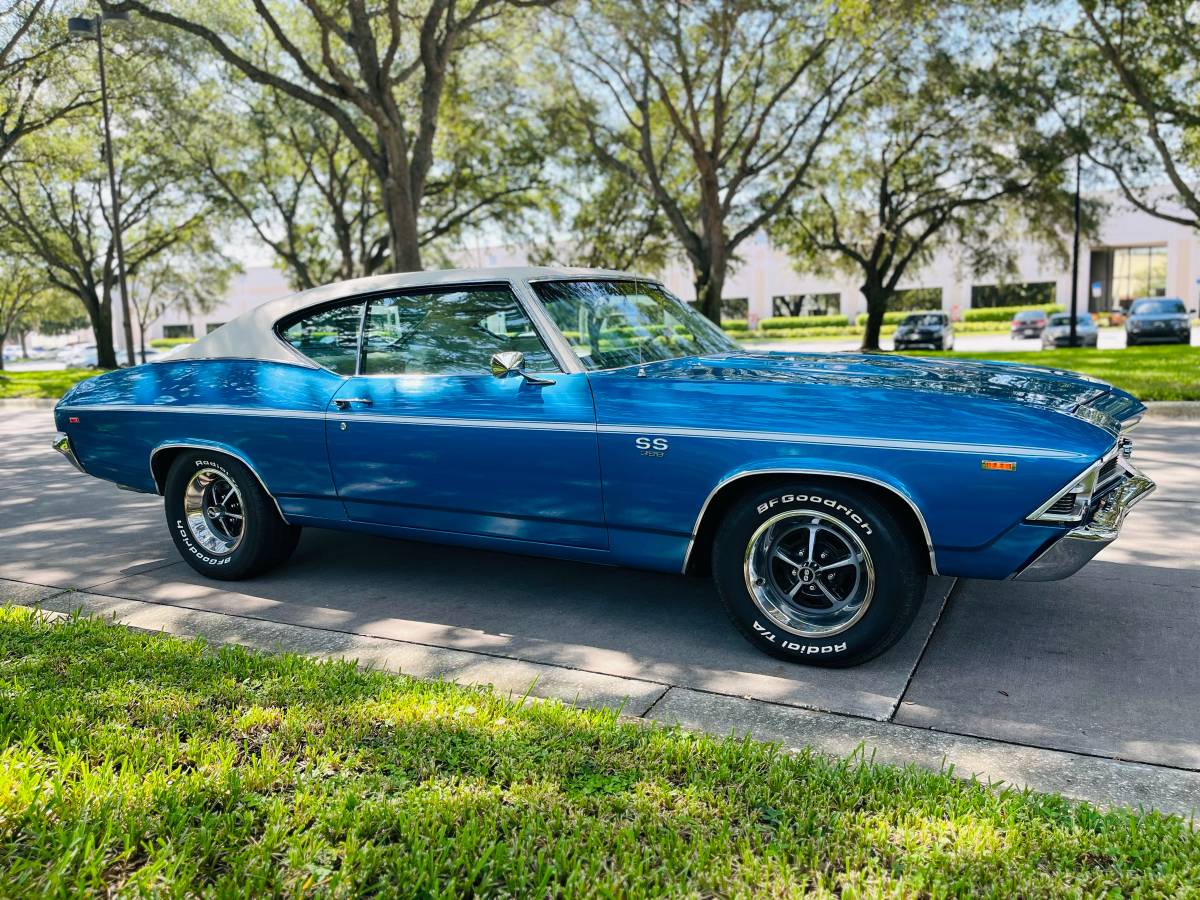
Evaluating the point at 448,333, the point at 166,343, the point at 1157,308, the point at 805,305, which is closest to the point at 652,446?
the point at 448,333

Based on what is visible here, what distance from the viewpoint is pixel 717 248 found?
22703mm

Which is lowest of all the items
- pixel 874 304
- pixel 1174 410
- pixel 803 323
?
pixel 1174 410

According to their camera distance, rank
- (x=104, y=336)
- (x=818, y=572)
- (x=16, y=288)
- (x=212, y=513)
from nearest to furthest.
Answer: (x=818, y=572) → (x=212, y=513) → (x=104, y=336) → (x=16, y=288)

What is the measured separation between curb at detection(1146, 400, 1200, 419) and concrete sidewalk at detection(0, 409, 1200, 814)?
5.54 m

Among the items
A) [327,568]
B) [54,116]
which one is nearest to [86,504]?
[327,568]

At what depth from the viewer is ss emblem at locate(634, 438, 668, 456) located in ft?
12.8

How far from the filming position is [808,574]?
148 inches

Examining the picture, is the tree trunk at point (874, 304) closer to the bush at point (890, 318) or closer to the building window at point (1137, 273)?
the bush at point (890, 318)

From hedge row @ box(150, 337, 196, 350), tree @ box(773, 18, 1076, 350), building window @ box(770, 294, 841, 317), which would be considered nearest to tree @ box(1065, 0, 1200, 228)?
tree @ box(773, 18, 1076, 350)

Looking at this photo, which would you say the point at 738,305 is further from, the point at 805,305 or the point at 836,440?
the point at 836,440

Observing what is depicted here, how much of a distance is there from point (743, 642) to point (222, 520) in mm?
2991

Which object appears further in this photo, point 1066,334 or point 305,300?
point 1066,334

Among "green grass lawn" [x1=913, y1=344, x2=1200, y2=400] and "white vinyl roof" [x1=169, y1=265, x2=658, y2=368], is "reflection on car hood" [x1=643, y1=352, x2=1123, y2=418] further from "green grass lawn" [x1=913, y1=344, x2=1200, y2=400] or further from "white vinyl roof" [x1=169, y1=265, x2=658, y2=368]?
"green grass lawn" [x1=913, y1=344, x2=1200, y2=400]

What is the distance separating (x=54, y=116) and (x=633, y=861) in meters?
27.0
